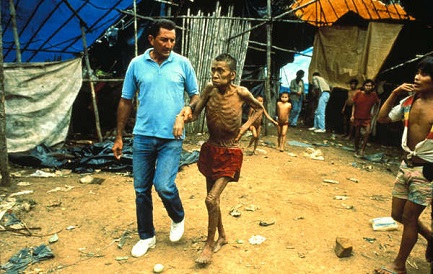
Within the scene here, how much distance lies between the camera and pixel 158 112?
8.91ft

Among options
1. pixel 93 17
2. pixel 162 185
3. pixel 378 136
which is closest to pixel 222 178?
pixel 162 185

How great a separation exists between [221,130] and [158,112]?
0.55 m

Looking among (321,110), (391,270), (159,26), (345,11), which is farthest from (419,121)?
(321,110)

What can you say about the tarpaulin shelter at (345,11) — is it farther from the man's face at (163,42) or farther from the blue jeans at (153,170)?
the blue jeans at (153,170)

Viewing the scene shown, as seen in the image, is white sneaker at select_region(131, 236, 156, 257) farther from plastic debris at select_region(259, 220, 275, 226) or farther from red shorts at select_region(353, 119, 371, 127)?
red shorts at select_region(353, 119, 371, 127)

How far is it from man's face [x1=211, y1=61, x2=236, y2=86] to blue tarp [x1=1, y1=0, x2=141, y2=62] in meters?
4.28

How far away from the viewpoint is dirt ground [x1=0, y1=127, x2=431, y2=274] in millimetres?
2801

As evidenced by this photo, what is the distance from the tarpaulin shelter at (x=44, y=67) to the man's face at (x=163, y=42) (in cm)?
375

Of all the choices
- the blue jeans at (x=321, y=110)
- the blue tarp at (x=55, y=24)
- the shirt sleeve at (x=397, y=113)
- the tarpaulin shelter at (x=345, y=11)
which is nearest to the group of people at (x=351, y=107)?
the blue jeans at (x=321, y=110)

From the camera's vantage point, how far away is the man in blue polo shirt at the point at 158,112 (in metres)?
2.70

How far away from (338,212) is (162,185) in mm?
2361

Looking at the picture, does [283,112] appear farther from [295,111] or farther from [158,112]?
[158,112]

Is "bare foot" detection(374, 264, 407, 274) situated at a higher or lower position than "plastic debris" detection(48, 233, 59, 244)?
higher

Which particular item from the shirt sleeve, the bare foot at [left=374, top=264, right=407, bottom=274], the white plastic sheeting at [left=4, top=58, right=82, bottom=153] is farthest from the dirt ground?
the shirt sleeve
